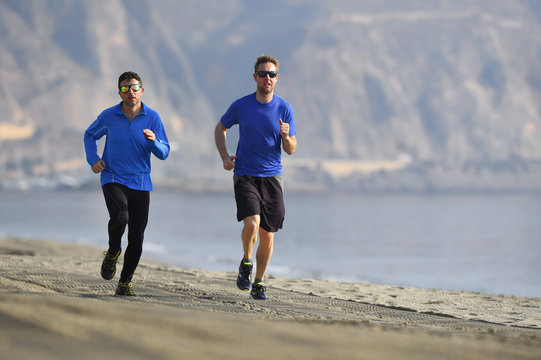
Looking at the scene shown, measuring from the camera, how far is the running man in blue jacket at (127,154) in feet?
22.3

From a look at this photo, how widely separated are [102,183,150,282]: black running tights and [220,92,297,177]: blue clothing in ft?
3.06

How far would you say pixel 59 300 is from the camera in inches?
192

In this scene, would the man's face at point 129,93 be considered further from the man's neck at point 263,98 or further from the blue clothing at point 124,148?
the man's neck at point 263,98

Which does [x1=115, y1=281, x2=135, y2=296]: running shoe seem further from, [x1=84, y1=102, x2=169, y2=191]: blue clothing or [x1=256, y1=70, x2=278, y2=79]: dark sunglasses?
[x1=256, y1=70, x2=278, y2=79]: dark sunglasses

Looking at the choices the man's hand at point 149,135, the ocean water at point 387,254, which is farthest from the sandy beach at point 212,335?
the ocean water at point 387,254

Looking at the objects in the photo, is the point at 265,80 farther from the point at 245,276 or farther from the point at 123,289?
the point at 123,289

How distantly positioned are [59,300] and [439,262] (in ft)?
100

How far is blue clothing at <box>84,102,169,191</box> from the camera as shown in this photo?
683cm

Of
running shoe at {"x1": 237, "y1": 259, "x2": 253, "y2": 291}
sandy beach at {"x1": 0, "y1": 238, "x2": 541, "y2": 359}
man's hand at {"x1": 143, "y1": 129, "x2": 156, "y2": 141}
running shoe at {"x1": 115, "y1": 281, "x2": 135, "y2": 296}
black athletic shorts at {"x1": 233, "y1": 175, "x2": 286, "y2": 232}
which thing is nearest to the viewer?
sandy beach at {"x1": 0, "y1": 238, "x2": 541, "y2": 359}

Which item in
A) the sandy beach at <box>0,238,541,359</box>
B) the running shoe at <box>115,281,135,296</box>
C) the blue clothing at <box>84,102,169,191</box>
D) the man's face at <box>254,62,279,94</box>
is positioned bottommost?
the sandy beach at <box>0,238,541,359</box>

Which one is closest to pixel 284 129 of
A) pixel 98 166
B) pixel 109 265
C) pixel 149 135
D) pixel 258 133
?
pixel 258 133

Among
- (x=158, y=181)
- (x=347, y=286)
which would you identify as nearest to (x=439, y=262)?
(x=347, y=286)

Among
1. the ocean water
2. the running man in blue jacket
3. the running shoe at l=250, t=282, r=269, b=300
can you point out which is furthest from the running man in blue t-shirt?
the ocean water

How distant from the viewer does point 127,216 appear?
6805mm
